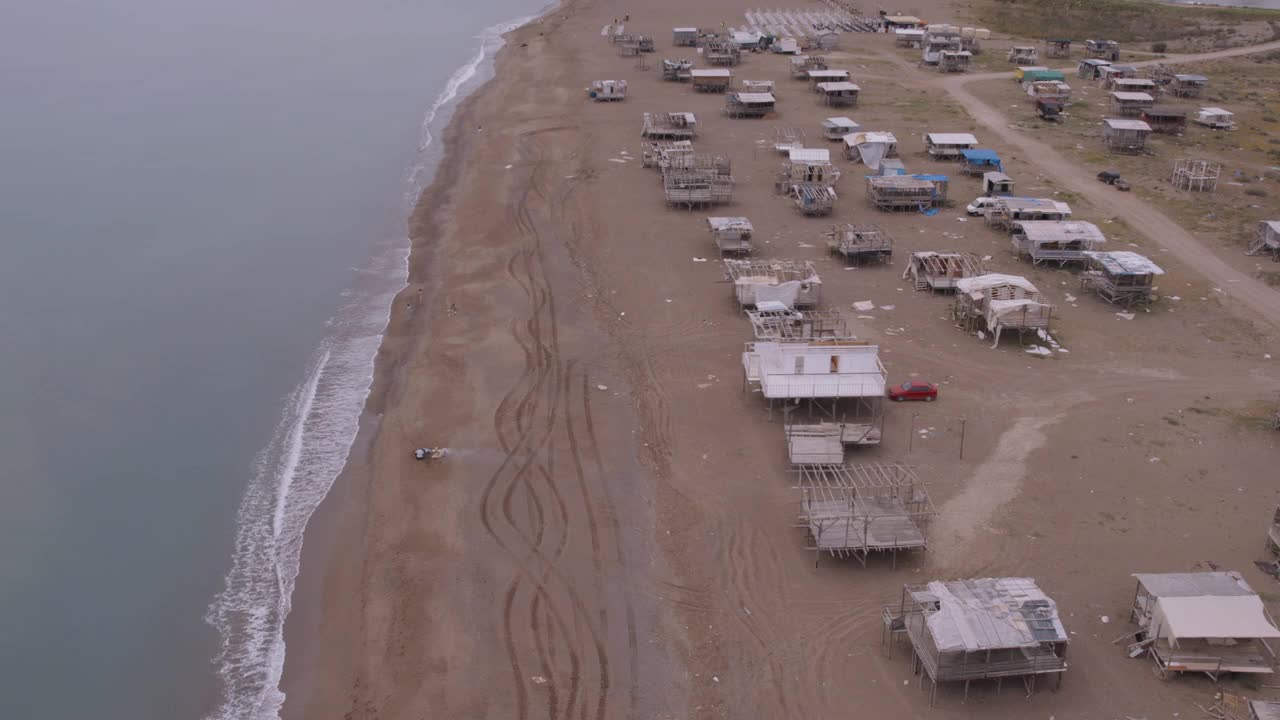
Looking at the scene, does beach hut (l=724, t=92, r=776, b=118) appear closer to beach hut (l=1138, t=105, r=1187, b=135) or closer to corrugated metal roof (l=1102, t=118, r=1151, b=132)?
corrugated metal roof (l=1102, t=118, r=1151, b=132)

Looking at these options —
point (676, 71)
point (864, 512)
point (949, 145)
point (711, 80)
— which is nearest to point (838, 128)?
point (949, 145)

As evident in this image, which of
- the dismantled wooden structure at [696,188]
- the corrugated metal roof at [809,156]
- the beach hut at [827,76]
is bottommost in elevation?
the dismantled wooden structure at [696,188]

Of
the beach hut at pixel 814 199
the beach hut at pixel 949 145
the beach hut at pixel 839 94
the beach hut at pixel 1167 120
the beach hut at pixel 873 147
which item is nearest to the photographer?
the beach hut at pixel 814 199

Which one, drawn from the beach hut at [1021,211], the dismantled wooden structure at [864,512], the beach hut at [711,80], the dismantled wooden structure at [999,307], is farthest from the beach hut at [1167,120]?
the dismantled wooden structure at [864,512]

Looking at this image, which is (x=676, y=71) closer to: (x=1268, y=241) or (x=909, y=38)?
(x=909, y=38)

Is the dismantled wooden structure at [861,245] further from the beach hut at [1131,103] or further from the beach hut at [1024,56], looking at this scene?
the beach hut at [1024,56]

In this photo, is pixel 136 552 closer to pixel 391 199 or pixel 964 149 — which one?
pixel 391 199
